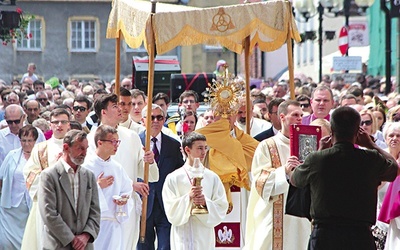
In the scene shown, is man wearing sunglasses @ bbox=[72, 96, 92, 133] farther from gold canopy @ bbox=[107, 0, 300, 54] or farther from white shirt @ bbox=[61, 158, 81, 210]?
white shirt @ bbox=[61, 158, 81, 210]

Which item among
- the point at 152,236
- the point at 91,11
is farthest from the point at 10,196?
the point at 91,11

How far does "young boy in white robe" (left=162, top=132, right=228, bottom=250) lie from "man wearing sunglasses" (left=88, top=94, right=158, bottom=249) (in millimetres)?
338

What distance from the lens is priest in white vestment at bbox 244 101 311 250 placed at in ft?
39.8

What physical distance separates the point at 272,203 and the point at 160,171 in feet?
7.09

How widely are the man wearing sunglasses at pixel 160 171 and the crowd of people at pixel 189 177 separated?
1cm

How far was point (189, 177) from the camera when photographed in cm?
1298

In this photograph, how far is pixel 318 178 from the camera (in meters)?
9.30

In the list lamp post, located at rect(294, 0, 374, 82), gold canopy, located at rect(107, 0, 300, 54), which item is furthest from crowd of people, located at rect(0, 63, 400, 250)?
lamp post, located at rect(294, 0, 374, 82)

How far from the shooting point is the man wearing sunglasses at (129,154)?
43.4 feet

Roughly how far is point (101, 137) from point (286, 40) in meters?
2.68

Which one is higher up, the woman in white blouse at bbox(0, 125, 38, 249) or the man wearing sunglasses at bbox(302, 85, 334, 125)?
the man wearing sunglasses at bbox(302, 85, 334, 125)

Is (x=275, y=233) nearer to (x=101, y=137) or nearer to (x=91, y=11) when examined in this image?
(x=101, y=137)

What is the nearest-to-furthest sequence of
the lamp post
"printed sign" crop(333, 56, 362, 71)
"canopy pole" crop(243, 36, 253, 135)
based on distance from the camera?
"canopy pole" crop(243, 36, 253, 135) → "printed sign" crop(333, 56, 362, 71) → the lamp post

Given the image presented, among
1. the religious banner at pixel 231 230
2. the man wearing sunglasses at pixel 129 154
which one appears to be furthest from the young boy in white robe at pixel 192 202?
the religious banner at pixel 231 230
